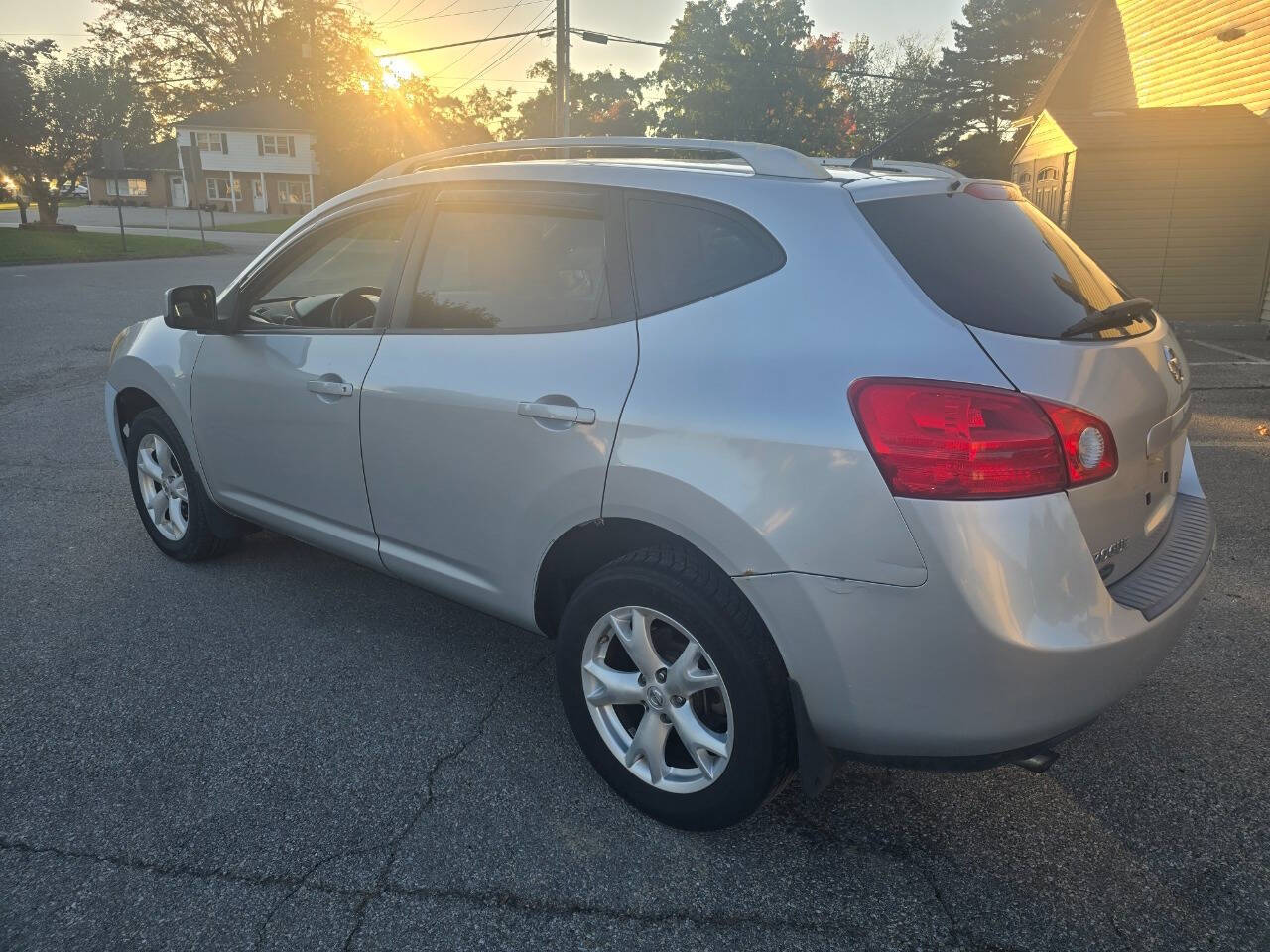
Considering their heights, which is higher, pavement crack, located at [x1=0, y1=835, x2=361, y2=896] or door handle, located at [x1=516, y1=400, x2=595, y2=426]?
door handle, located at [x1=516, y1=400, x2=595, y2=426]

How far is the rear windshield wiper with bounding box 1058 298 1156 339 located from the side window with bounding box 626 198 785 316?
74 cm

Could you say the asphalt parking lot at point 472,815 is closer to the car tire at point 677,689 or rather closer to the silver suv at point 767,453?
the car tire at point 677,689

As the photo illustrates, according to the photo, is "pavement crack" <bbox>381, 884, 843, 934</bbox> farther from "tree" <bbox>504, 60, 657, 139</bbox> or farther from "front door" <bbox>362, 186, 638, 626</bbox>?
"tree" <bbox>504, 60, 657, 139</bbox>

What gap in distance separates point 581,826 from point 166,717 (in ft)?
5.06

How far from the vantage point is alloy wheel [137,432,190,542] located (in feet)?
14.7

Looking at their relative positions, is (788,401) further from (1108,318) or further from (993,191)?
(993,191)

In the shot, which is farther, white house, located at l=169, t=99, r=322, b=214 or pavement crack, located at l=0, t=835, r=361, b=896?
white house, located at l=169, t=99, r=322, b=214

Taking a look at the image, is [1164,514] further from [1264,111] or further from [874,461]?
[1264,111]

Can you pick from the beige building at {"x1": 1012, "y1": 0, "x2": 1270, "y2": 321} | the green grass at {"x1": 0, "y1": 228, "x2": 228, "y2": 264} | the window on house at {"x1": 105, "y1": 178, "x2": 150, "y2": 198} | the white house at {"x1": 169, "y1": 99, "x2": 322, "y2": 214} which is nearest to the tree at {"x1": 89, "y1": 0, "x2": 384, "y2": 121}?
the white house at {"x1": 169, "y1": 99, "x2": 322, "y2": 214}

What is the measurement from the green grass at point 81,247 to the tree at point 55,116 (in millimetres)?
2393

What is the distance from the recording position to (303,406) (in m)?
3.54

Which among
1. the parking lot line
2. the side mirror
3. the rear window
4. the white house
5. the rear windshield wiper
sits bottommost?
the parking lot line

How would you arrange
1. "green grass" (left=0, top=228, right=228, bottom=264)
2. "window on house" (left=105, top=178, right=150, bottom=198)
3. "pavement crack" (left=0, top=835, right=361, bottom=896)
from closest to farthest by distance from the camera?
"pavement crack" (left=0, top=835, right=361, bottom=896) < "green grass" (left=0, top=228, right=228, bottom=264) < "window on house" (left=105, top=178, right=150, bottom=198)

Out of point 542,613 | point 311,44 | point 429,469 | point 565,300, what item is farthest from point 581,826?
point 311,44
